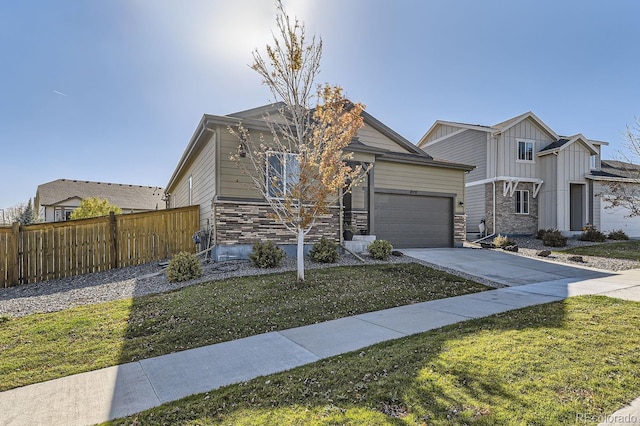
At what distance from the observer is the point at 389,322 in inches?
208

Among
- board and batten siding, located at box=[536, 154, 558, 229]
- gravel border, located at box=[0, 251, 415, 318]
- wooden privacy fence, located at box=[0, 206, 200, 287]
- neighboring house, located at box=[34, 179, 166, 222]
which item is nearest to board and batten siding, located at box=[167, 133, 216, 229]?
wooden privacy fence, located at box=[0, 206, 200, 287]

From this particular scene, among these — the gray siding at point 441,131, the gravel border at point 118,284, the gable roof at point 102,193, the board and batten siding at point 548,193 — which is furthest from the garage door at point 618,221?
the gable roof at point 102,193

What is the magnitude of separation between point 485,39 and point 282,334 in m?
12.0

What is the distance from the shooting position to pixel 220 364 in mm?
3889

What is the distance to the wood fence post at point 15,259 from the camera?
29.7 ft

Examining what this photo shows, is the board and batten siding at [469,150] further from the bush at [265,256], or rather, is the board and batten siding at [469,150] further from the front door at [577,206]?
the bush at [265,256]

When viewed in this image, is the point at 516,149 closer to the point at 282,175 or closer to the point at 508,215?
the point at 508,215

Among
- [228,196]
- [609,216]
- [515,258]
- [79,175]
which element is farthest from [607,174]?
[79,175]

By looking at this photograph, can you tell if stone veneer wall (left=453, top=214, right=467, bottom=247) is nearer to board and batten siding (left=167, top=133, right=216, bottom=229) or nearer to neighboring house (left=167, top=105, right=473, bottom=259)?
neighboring house (left=167, top=105, right=473, bottom=259)

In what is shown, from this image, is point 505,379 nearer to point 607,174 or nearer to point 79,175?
point 607,174

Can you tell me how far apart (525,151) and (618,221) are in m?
7.46

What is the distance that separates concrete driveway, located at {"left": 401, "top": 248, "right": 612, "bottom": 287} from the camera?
885cm

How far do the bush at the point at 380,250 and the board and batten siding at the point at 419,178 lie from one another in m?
3.20

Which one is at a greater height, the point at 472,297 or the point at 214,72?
the point at 214,72
